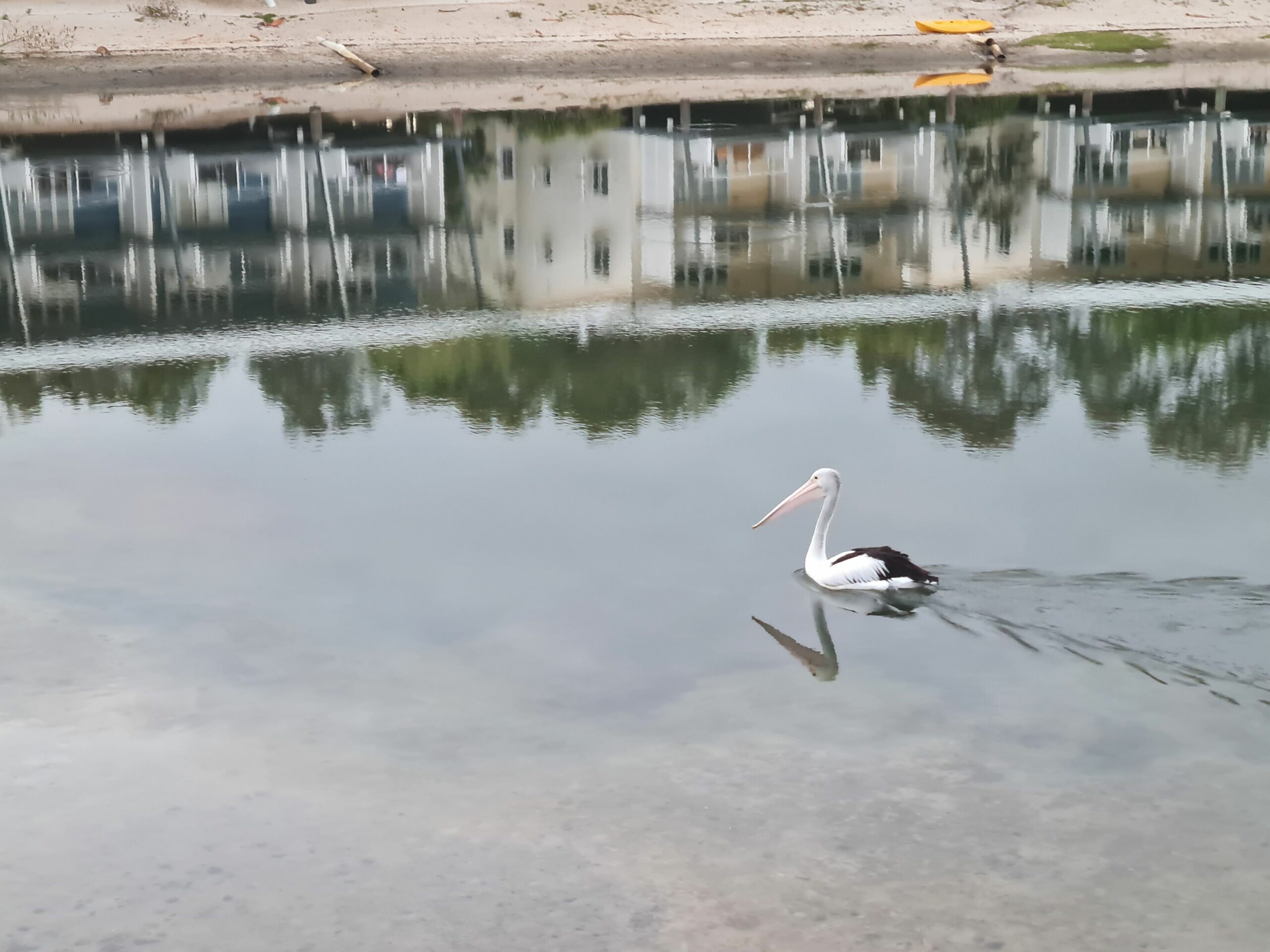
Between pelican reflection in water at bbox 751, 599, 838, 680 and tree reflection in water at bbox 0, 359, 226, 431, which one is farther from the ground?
tree reflection in water at bbox 0, 359, 226, 431

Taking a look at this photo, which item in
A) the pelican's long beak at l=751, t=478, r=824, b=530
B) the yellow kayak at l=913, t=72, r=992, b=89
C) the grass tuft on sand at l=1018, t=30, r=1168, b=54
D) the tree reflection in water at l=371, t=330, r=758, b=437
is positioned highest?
the grass tuft on sand at l=1018, t=30, r=1168, b=54

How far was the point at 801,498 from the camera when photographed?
50.4 feet

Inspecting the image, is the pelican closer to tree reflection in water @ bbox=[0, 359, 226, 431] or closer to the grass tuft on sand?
tree reflection in water @ bbox=[0, 359, 226, 431]

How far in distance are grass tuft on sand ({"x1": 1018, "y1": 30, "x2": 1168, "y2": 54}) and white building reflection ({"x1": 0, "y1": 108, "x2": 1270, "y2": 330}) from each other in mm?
9806

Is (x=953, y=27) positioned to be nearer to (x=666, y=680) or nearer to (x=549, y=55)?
(x=549, y=55)

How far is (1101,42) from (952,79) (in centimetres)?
609

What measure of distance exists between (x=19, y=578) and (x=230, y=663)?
10.3 feet

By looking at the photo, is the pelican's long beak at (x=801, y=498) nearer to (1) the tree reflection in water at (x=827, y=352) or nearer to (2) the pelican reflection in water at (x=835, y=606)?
(2) the pelican reflection in water at (x=835, y=606)

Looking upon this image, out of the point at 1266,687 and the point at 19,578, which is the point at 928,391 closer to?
the point at 1266,687

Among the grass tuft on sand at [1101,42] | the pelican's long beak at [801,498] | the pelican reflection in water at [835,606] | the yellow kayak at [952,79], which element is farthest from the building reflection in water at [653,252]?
the grass tuft on sand at [1101,42]

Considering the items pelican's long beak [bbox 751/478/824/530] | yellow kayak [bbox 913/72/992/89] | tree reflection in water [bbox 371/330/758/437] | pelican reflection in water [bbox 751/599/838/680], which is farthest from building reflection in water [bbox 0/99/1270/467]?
pelican reflection in water [bbox 751/599/838/680]

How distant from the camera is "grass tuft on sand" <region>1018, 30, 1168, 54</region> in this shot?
55094 mm

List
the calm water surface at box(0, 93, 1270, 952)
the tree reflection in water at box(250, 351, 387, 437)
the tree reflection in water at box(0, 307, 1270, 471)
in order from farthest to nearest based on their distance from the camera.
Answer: the tree reflection in water at box(250, 351, 387, 437) → the tree reflection in water at box(0, 307, 1270, 471) → the calm water surface at box(0, 93, 1270, 952)

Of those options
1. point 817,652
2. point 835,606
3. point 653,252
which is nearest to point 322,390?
point 835,606
